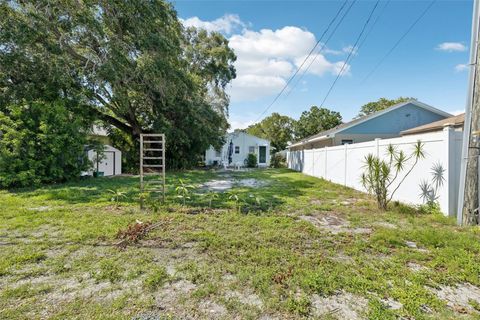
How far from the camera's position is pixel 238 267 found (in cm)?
299

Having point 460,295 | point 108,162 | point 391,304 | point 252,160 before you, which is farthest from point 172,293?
point 252,160

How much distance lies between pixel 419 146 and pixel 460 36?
7.90 metres

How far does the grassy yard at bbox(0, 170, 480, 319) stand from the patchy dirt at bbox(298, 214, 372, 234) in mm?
23

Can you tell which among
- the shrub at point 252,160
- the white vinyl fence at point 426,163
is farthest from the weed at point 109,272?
the shrub at point 252,160

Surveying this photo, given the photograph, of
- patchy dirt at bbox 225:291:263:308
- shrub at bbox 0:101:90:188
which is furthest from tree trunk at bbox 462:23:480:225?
shrub at bbox 0:101:90:188

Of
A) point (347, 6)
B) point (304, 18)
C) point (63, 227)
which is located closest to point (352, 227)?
point (63, 227)

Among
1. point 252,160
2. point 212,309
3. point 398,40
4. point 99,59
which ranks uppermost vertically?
point 398,40

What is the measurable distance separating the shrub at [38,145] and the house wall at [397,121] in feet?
48.8

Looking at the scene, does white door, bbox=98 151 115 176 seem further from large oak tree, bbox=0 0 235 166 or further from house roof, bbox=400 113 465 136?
house roof, bbox=400 113 465 136

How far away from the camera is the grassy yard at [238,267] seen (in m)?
2.23

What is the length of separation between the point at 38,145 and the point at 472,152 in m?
13.4

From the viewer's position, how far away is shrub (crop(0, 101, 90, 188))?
868 centimetres

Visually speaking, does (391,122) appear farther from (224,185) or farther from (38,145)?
(38,145)

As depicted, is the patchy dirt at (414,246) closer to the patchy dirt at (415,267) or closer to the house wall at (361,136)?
the patchy dirt at (415,267)
